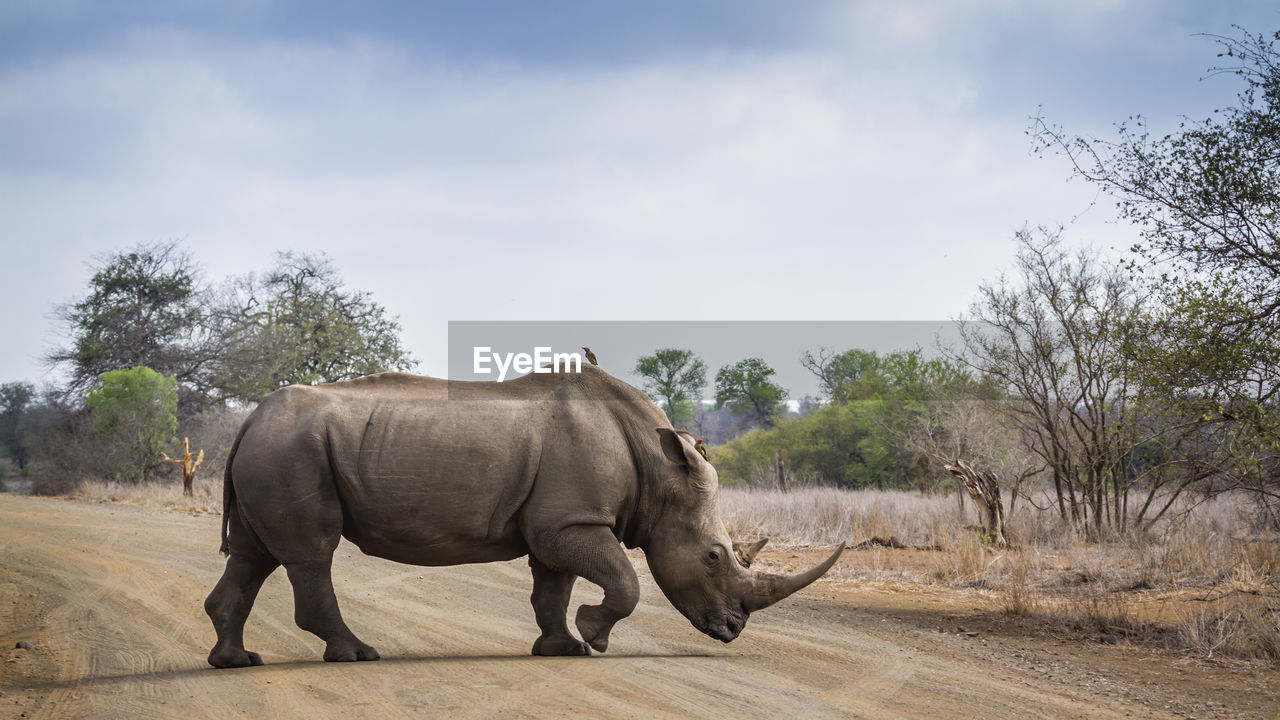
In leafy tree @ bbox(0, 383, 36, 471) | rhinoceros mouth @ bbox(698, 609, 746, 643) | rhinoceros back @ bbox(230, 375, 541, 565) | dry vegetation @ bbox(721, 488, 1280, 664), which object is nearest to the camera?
rhinoceros back @ bbox(230, 375, 541, 565)

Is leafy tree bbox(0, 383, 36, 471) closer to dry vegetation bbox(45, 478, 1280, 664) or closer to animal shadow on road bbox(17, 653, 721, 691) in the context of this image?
dry vegetation bbox(45, 478, 1280, 664)

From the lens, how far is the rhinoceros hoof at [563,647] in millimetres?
6754

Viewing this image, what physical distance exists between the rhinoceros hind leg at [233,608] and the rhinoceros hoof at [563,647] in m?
1.76

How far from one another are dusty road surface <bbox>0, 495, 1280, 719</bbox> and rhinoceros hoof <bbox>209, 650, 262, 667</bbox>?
0.12m

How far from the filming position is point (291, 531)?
6211mm

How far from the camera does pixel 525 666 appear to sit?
632 cm

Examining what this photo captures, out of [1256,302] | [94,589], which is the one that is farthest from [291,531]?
[1256,302]

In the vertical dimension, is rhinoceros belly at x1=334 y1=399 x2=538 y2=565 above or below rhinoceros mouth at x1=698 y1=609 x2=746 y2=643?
above

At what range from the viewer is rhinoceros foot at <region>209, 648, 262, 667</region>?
628cm

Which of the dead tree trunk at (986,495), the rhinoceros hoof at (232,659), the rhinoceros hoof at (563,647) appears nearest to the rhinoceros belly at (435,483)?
the rhinoceros hoof at (563,647)

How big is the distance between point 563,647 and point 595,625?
0.43 meters

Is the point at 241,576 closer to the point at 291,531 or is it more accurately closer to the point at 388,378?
the point at 291,531

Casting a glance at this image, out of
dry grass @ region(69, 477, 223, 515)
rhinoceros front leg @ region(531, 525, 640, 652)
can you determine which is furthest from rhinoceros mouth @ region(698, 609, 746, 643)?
dry grass @ region(69, 477, 223, 515)

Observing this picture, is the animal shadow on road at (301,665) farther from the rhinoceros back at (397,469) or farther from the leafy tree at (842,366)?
the leafy tree at (842,366)
